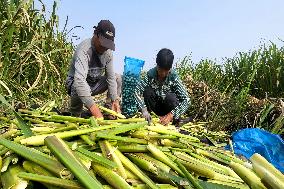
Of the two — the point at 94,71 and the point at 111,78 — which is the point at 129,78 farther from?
the point at 94,71

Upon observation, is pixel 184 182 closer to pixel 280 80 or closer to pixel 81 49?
pixel 81 49

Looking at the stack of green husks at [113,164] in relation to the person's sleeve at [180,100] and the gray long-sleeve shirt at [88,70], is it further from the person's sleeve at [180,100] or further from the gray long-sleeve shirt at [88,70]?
the person's sleeve at [180,100]

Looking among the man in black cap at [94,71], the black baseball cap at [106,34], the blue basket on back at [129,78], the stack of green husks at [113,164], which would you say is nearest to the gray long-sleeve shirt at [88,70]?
the man in black cap at [94,71]

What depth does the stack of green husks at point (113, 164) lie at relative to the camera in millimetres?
1575

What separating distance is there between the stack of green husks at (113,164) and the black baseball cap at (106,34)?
207 centimetres

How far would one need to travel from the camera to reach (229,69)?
349 inches

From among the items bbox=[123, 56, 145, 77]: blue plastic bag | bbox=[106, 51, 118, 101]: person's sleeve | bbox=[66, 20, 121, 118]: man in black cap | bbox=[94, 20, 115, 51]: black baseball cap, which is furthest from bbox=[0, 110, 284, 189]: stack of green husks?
bbox=[123, 56, 145, 77]: blue plastic bag

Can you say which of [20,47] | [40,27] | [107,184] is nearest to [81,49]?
[20,47]

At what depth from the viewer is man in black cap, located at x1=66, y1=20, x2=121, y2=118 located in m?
4.14

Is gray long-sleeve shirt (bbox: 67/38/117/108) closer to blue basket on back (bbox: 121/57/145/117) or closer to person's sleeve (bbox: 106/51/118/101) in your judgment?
person's sleeve (bbox: 106/51/118/101)

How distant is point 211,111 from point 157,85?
4.48ft

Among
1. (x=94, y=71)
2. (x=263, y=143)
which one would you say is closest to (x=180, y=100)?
(x=94, y=71)

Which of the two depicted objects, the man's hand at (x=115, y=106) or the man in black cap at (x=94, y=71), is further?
the man's hand at (x=115, y=106)

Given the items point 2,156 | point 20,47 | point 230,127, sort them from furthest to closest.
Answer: point 230,127
point 20,47
point 2,156
